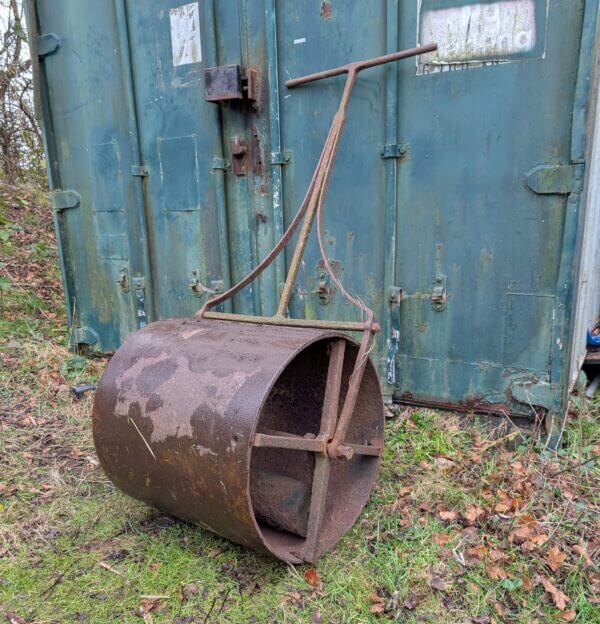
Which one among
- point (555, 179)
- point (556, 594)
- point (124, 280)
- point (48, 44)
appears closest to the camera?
point (556, 594)

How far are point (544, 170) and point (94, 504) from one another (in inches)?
122

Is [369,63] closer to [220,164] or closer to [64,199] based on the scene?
[220,164]

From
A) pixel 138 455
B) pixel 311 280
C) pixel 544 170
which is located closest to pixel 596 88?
pixel 544 170

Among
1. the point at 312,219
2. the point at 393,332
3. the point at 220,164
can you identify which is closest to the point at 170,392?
the point at 312,219

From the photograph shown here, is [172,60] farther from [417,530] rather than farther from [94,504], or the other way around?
[417,530]

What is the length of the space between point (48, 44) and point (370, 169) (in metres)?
2.98

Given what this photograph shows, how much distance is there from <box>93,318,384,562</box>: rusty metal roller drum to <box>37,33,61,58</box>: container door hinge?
9.79 ft

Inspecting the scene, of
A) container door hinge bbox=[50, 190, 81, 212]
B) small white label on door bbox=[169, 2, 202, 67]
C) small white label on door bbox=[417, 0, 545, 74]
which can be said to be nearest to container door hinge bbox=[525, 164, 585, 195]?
small white label on door bbox=[417, 0, 545, 74]

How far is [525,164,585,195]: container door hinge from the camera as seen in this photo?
9.16ft

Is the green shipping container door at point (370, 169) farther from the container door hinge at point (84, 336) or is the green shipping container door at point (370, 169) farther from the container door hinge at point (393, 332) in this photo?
the container door hinge at point (84, 336)

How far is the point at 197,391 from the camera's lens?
2.17 metres

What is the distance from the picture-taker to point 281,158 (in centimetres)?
359

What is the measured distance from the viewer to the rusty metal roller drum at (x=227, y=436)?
205 cm

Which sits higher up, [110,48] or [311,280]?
[110,48]
